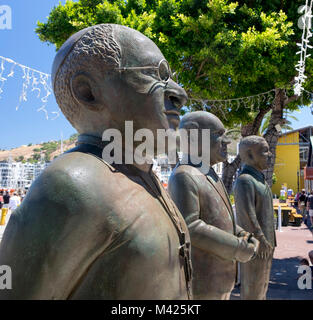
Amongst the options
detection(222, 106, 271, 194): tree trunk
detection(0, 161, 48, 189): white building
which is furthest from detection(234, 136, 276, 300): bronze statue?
detection(0, 161, 48, 189): white building

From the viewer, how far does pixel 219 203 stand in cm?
256

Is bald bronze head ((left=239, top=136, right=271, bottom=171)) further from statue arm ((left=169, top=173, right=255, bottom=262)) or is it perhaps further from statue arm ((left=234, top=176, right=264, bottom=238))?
statue arm ((left=169, top=173, right=255, bottom=262))

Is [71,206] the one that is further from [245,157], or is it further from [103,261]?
[245,157]

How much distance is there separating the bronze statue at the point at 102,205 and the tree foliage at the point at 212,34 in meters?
6.19

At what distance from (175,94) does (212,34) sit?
648 cm

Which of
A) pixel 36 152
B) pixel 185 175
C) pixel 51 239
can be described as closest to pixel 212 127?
pixel 185 175

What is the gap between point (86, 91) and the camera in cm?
125

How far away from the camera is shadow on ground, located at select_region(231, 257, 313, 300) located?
226 inches

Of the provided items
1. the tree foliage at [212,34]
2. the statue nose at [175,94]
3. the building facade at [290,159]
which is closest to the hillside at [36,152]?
the building facade at [290,159]

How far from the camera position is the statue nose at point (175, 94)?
1.36 metres

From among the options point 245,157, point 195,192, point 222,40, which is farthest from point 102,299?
point 222,40

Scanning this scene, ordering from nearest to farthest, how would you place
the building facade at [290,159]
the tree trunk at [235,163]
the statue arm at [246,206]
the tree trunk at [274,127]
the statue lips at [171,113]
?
the statue lips at [171,113] < the statue arm at [246,206] < the tree trunk at [274,127] < the tree trunk at [235,163] < the building facade at [290,159]

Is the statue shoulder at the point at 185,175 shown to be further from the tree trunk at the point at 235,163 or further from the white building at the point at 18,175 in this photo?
the white building at the point at 18,175

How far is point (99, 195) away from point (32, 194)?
207mm
